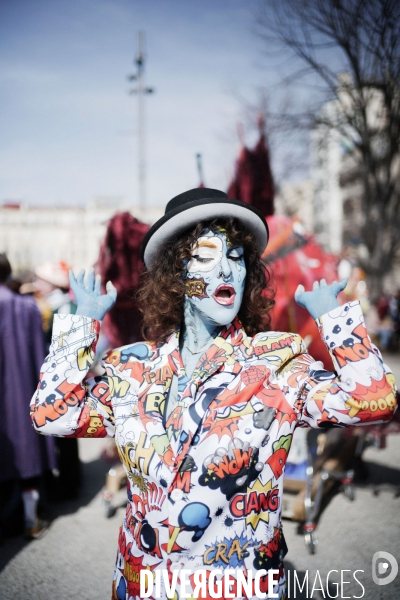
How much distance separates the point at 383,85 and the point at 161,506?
4.92 metres

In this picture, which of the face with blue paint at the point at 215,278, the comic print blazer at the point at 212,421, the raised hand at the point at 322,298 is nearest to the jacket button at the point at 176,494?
the comic print blazer at the point at 212,421

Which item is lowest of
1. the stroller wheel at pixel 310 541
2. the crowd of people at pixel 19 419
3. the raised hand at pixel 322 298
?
the stroller wheel at pixel 310 541

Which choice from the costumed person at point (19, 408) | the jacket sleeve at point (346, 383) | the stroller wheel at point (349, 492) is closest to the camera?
the jacket sleeve at point (346, 383)

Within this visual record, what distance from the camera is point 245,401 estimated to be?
142 cm

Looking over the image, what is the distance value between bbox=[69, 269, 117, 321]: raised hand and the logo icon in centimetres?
236

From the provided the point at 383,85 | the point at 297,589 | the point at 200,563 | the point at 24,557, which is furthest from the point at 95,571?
the point at 383,85

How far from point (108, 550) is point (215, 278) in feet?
8.12

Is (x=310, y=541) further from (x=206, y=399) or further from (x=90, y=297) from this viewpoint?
(x=90, y=297)

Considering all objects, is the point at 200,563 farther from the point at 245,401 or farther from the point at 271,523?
the point at 245,401

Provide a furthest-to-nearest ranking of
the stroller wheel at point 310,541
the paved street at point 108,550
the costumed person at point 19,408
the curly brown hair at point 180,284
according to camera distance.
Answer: the costumed person at point 19,408, the stroller wheel at point 310,541, the paved street at point 108,550, the curly brown hair at point 180,284

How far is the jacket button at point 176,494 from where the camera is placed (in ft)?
4.47

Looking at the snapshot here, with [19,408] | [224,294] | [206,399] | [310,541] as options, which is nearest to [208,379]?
[206,399]

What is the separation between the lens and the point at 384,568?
287cm

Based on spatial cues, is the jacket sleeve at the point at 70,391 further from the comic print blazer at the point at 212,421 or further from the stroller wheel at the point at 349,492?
the stroller wheel at the point at 349,492
